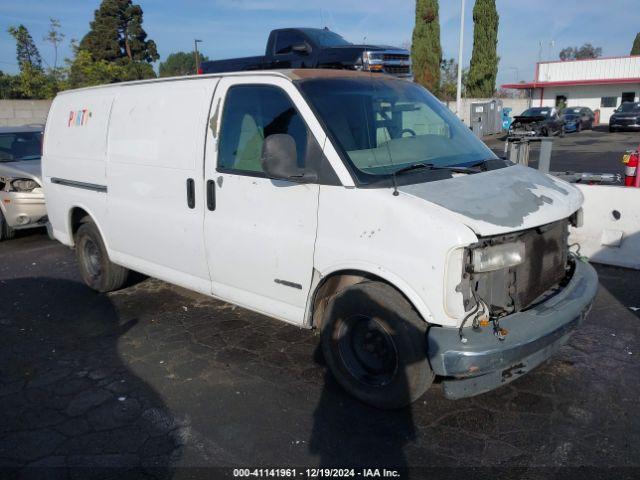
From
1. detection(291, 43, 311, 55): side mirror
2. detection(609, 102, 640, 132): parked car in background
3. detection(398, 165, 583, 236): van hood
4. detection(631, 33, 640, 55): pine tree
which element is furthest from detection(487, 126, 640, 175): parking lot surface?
detection(631, 33, 640, 55): pine tree

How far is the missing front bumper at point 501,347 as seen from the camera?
119 inches

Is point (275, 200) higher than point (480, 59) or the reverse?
the reverse

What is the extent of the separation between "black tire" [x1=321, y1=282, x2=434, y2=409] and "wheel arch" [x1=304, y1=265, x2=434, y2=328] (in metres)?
0.07

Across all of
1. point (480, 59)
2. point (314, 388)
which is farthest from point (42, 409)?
point (480, 59)

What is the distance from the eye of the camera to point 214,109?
424 centimetres

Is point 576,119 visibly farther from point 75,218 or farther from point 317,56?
point 75,218

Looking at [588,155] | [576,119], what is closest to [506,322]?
[588,155]

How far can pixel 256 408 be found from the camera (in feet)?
12.0

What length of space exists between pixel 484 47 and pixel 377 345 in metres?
40.3

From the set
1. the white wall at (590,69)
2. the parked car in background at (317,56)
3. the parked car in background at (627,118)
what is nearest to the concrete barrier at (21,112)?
the parked car in background at (317,56)

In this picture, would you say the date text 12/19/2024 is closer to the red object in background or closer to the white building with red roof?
the red object in background

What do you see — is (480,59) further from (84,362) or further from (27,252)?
(84,362)

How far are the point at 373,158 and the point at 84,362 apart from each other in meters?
2.86

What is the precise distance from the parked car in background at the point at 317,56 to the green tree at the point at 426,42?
27129mm
